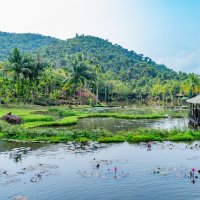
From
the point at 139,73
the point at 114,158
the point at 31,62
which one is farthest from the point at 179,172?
the point at 139,73

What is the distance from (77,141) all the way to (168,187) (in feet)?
41.6

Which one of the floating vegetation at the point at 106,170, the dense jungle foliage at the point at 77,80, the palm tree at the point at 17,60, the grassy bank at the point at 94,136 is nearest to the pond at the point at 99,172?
the floating vegetation at the point at 106,170

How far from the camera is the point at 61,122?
38.6m

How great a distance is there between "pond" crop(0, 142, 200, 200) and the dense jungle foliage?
37184mm

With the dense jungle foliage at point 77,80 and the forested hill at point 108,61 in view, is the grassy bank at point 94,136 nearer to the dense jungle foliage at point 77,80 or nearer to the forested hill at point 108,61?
the dense jungle foliage at point 77,80

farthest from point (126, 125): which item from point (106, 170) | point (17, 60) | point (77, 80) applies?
point (77, 80)

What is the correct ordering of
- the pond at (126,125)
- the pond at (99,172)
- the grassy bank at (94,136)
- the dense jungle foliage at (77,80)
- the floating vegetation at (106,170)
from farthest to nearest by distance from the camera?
the dense jungle foliage at (77,80)
the pond at (126,125)
the grassy bank at (94,136)
the floating vegetation at (106,170)
the pond at (99,172)

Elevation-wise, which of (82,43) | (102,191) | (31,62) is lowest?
(102,191)

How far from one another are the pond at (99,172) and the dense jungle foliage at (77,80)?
122 ft

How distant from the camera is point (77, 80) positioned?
2736 inches

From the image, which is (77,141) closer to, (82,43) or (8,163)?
(8,163)

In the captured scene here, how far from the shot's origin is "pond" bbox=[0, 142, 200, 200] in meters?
14.7

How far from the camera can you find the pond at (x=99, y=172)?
14664mm

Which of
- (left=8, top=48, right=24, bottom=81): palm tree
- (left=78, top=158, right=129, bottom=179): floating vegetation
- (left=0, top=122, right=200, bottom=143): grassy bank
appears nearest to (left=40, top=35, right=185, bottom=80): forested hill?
(left=8, top=48, right=24, bottom=81): palm tree
